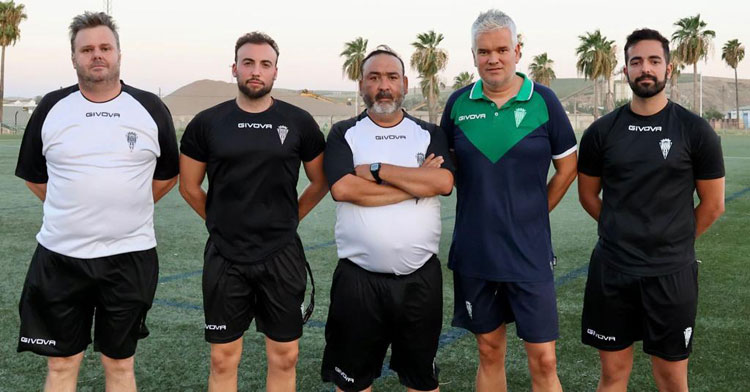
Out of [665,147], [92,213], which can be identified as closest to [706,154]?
[665,147]

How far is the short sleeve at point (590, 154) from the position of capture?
3.51 m

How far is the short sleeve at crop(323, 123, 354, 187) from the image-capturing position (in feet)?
11.5

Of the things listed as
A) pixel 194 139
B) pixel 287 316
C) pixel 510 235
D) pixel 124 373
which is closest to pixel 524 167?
pixel 510 235

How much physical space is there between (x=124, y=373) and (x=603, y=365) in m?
2.39

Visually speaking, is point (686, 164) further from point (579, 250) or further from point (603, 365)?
point (579, 250)

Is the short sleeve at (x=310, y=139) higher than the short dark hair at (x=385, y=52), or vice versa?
the short dark hair at (x=385, y=52)

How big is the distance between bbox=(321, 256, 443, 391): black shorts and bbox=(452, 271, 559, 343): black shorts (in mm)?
131

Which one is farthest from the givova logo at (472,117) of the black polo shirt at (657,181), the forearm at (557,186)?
the black polo shirt at (657,181)

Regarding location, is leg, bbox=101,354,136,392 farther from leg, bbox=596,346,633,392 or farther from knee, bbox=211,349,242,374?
leg, bbox=596,346,633,392

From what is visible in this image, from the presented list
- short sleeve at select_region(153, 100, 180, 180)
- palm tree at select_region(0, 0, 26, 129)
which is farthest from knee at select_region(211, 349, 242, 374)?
palm tree at select_region(0, 0, 26, 129)

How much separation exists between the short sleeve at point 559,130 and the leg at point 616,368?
3.35 feet

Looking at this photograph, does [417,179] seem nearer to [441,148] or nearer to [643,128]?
[441,148]

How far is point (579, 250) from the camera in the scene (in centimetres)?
833

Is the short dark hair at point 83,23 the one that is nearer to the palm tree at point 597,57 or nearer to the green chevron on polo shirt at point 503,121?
the green chevron on polo shirt at point 503,121
